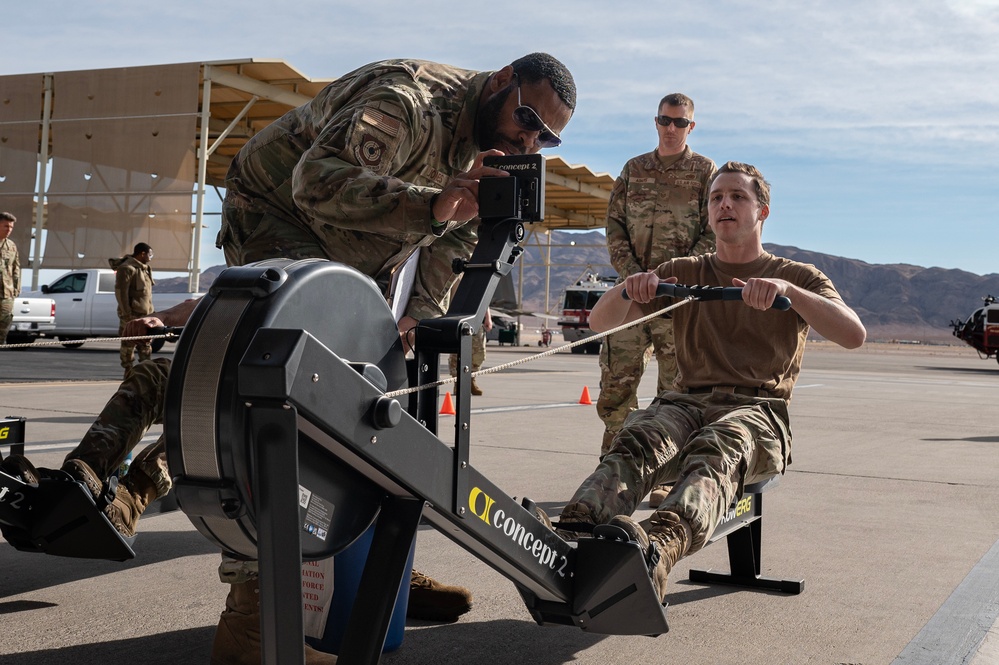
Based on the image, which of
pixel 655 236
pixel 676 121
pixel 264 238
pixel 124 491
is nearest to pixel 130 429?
pixel 124 491

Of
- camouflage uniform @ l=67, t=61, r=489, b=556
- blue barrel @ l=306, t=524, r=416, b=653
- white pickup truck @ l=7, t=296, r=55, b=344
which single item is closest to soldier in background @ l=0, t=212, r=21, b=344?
white pickup truck @ l=7, t=296, r=55, b=344

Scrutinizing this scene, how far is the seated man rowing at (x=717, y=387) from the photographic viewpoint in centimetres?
279

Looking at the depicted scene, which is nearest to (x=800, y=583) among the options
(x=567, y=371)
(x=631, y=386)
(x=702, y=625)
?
(x=702, y=625)

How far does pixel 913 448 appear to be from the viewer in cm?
754

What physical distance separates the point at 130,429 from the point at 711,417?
189cm

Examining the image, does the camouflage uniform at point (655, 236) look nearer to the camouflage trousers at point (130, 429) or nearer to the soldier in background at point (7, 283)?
the camouflage trousers at point (130, 429)

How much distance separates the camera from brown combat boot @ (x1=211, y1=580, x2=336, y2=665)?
255cm

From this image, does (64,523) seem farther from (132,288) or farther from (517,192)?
(132,288)

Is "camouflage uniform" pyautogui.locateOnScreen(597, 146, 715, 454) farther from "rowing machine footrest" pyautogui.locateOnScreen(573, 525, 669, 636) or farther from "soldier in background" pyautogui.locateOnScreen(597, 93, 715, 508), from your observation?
"rowing machine footrest" pyautogui.locateOnScreen(573, 525, 669, 636)

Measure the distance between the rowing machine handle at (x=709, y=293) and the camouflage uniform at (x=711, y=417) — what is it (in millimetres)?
370

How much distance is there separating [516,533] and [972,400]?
1246 centimetres

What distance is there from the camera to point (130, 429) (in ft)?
10.7

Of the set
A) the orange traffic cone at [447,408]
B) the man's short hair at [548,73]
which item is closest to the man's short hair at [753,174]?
the man's short hair at [548,73]

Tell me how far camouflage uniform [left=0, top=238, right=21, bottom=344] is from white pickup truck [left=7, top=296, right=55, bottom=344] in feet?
28.4
